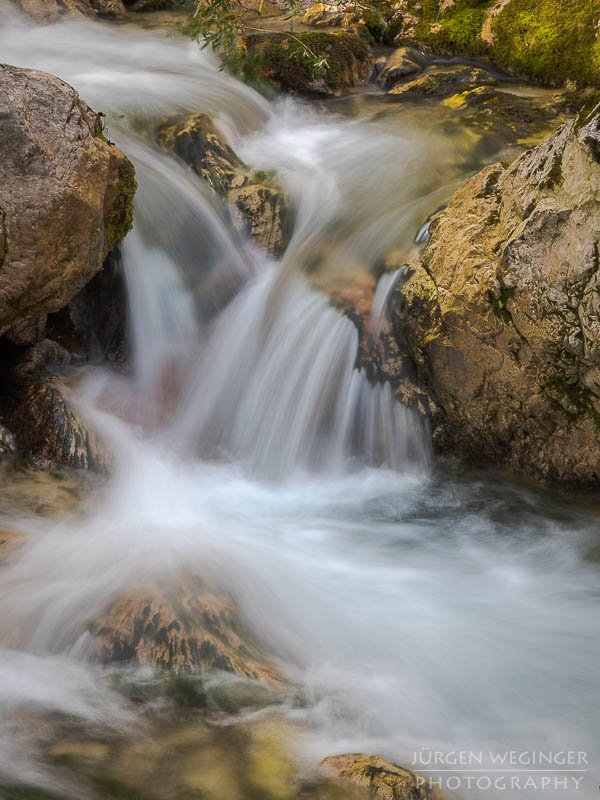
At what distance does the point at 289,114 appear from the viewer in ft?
26.2

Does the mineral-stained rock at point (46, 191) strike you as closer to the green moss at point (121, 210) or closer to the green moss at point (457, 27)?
the green moss at point (121, 210)

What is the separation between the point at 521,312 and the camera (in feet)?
14.3

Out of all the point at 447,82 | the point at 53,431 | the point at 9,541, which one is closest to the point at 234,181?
the point at 53,431

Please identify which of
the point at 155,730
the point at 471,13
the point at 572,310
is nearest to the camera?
the point at 155,730

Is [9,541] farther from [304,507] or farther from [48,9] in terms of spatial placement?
[48,9]

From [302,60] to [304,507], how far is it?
235 inches

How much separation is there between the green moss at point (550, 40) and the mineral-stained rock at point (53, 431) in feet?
22.5

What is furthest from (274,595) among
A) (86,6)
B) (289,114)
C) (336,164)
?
(86,6)

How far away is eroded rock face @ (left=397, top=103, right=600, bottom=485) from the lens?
399 cm

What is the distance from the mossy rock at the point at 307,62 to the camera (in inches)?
321

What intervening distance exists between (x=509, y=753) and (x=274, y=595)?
134 centimetres

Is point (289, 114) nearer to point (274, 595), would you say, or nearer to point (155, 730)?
point (274, 595)

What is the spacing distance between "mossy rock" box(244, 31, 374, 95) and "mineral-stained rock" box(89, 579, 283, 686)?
7005 mm

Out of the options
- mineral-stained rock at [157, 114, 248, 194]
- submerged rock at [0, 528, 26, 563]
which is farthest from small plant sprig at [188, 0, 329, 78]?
submerged rock at [0, 528, 26, 563]
